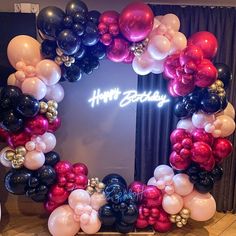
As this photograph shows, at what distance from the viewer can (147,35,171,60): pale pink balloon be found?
2.60m

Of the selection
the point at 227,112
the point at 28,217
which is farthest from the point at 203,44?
the point at 28,217

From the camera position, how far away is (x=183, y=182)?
284 centimetres

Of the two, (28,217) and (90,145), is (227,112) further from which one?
(28,217)

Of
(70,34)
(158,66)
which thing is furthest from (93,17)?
(158,66)

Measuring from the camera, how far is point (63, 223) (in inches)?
109

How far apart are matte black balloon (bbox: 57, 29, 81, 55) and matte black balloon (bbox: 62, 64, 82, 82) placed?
20 centimetres

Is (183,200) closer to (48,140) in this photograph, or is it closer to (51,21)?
(48,140)

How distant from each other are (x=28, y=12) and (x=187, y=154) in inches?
75.3

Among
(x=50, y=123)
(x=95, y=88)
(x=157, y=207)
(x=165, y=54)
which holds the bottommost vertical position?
(x=157, y=207)

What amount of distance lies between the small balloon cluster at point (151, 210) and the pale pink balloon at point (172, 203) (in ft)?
0.21

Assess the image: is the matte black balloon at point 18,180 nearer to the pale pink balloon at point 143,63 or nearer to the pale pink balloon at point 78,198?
the pale pink balloon at point 78,198

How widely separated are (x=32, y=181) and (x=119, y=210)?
30.8 inches

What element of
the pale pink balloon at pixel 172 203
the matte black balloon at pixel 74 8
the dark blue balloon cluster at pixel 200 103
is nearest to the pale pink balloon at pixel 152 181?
the pale pink balloon at pixel 172 203

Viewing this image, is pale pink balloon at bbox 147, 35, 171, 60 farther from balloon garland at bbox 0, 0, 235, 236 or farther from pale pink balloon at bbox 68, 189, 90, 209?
pale pink balloon at bbox 68, 189, 90, 209
